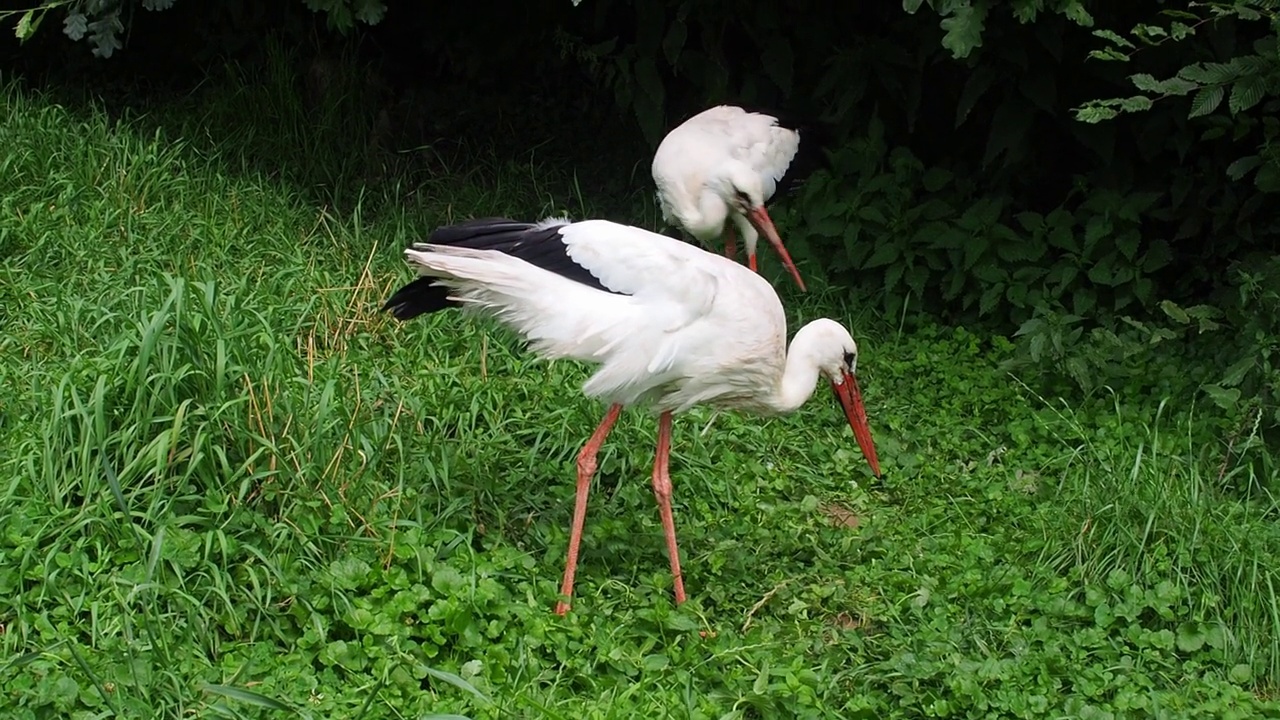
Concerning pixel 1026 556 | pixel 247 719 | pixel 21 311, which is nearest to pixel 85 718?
pixel 247 719

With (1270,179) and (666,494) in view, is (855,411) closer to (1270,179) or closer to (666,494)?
(666,494)

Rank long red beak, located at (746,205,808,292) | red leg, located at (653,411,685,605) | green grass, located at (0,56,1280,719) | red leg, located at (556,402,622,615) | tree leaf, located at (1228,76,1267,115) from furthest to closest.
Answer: long red beak, located at (746,205,808,292) → tree leaf, located at (1228,76,1267,115) → red leg, located at (653,411,685,605) → red leg, located at (556,402,622,615) → green grass, located at (0,56,1280,719)

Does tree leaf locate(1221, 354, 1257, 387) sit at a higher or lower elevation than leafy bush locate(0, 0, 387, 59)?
lower

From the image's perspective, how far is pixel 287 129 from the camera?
6.71 metres

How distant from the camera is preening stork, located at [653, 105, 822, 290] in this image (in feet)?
19.0

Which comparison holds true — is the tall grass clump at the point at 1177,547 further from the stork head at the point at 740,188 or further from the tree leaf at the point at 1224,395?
the stork head at the point at 740,188

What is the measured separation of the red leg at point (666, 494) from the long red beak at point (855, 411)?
0.59 m

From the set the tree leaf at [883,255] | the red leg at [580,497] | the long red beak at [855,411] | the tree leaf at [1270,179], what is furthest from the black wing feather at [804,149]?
the red leg at [580,497]

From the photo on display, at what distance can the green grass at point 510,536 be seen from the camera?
3.34 metres

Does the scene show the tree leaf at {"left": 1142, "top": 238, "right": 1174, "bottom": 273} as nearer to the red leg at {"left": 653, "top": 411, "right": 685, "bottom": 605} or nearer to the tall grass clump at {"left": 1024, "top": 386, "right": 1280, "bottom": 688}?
the tall grass clump at {"left": 1024, "top": 386, "right": 1280, "bottom": 688}

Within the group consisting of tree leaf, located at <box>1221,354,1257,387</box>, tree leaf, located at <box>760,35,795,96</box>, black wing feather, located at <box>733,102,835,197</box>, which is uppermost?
tree leaf, located at <box>760,35,795,96</box>

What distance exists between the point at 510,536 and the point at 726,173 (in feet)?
7.26

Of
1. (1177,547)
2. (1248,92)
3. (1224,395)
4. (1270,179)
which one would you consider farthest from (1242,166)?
(1177,547)

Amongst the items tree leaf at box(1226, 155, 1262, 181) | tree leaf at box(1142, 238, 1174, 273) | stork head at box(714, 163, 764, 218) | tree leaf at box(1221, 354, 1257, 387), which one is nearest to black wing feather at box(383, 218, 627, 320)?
stork head at box(714, 163, 764, 218)
